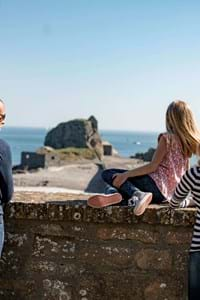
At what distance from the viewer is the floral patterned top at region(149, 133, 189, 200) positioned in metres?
4.46

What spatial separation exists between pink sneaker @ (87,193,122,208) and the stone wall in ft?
0.16

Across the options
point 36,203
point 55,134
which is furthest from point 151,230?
point 55,134

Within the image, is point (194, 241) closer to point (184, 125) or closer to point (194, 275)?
point (194, 275)

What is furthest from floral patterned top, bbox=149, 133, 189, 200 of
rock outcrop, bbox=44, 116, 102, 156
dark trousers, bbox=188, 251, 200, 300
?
rock outcrop, bbox=44, 116, 102, 156

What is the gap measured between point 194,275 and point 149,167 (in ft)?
3.32

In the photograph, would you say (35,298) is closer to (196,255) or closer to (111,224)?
(111,224)

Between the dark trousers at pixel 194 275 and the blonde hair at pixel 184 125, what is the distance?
0.82m

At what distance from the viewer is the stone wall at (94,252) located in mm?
4262

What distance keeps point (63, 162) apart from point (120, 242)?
204ft

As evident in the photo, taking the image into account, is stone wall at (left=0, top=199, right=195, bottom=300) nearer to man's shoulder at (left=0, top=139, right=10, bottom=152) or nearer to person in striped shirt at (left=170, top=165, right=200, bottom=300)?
person in striped shirt at (left=170, top=165, right=200, bottom=300)

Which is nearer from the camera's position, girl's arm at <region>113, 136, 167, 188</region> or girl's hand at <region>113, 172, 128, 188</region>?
girl's arm at <region>113, 136, 167, 188</region>

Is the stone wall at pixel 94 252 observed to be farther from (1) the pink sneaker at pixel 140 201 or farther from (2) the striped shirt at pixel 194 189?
(2) the striped shirt at pixel 194 189

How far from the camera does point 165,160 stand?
449 centimetres

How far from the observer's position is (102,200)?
425 cm
